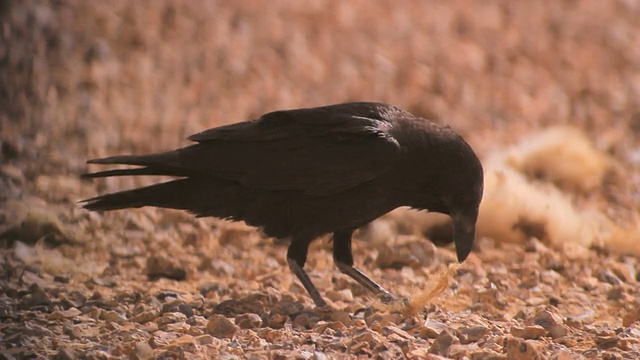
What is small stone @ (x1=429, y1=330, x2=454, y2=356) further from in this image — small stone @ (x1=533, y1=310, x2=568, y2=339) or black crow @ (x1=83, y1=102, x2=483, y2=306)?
black crow @ (x1=83, y1=102, x2=483, y2=306)

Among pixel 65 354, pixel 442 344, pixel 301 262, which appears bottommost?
pixel 65 354

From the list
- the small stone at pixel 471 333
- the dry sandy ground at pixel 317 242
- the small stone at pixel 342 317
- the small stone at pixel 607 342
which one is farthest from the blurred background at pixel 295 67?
the small stone at pixel 607 342

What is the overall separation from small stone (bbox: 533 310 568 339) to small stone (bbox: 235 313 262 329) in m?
1.50

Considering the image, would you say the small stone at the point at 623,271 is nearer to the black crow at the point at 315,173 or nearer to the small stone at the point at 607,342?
the black crow at the point at 315,173

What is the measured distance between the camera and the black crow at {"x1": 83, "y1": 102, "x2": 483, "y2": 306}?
6.50 meters

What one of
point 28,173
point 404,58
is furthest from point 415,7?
point 28,173

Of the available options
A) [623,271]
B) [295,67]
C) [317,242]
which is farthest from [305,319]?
[295,67]

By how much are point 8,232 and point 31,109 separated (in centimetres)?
314

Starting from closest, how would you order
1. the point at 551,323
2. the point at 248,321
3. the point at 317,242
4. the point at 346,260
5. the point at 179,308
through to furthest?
the point at 551,323 → the point at 248,321 → the point at 179,308 → the point at 346,260 → the point at 317,242

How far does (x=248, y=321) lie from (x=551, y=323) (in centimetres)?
162

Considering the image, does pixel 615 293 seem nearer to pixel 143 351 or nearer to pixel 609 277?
pixel 609 277

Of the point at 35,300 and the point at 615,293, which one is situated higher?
the point at 615,293

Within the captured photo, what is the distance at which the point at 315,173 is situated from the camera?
6539mm

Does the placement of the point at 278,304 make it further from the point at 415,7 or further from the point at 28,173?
the point at 415,7
